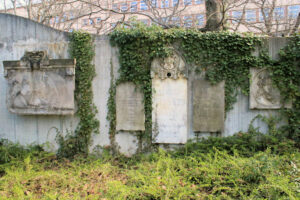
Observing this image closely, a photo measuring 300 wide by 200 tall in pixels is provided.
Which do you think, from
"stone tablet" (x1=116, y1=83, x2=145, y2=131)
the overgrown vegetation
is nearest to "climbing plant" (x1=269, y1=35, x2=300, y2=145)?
the overgrown vegetation

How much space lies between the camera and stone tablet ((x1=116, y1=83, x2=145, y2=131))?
4.98 meters

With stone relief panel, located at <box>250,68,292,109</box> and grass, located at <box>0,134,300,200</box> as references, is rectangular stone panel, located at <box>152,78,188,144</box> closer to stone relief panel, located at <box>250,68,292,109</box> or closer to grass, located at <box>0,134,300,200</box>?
grass, located at <box>0,134,300,200</box>

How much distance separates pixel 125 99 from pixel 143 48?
1.25 m

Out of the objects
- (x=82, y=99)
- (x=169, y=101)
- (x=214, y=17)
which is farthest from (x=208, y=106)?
(x=214, y=17)

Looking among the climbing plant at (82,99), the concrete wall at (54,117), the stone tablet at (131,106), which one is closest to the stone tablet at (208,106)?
the concrete wall at (54,117)

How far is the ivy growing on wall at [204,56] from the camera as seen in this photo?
4.73 metres

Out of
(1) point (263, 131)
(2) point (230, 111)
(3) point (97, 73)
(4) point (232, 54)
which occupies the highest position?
(4) point (232, 54)

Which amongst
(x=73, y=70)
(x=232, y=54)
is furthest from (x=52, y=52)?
(x=232, y=54)

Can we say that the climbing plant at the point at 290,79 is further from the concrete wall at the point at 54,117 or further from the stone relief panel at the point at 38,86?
the stone relief panel at the point at 38,86

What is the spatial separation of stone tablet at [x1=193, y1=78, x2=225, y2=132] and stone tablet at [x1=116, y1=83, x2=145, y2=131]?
1.25 meters

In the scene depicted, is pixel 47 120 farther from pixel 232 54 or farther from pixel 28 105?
pixel 232 54

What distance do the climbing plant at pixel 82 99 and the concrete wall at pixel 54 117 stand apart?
5.5 inches

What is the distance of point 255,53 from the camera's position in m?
4.82

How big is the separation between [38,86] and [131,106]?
217 cm
